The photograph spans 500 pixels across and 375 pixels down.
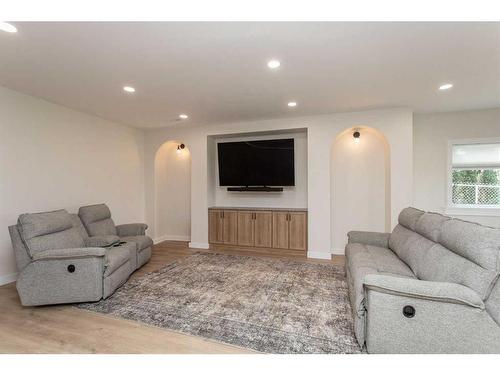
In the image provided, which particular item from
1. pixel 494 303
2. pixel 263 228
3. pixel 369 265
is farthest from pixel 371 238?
pixel 263 228

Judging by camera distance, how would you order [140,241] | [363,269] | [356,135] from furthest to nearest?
[356,135] < [140,241] < [363,269]

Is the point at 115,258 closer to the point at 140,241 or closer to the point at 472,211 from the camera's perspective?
the point at 140,241

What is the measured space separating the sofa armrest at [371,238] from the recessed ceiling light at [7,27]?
4083 millimetres

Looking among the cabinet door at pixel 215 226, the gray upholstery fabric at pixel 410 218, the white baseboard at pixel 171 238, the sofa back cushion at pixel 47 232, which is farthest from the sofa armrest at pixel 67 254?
the gray upholstery fabric at pixel 410 218

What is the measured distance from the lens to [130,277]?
10.5 ft

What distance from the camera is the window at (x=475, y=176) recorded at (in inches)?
154

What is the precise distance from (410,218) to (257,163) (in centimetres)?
268

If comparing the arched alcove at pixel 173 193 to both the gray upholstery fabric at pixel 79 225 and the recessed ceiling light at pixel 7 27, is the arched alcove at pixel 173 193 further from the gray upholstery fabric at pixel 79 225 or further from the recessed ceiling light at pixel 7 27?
the recessed ceiling light at pixel 7 27

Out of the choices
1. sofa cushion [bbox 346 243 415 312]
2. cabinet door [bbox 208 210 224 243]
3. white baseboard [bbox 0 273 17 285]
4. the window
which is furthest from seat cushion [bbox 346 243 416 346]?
white baseboard [bbox 0 273 17 285]

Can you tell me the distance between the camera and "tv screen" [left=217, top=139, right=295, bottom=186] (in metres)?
4.43

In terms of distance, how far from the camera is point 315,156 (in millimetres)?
4090
